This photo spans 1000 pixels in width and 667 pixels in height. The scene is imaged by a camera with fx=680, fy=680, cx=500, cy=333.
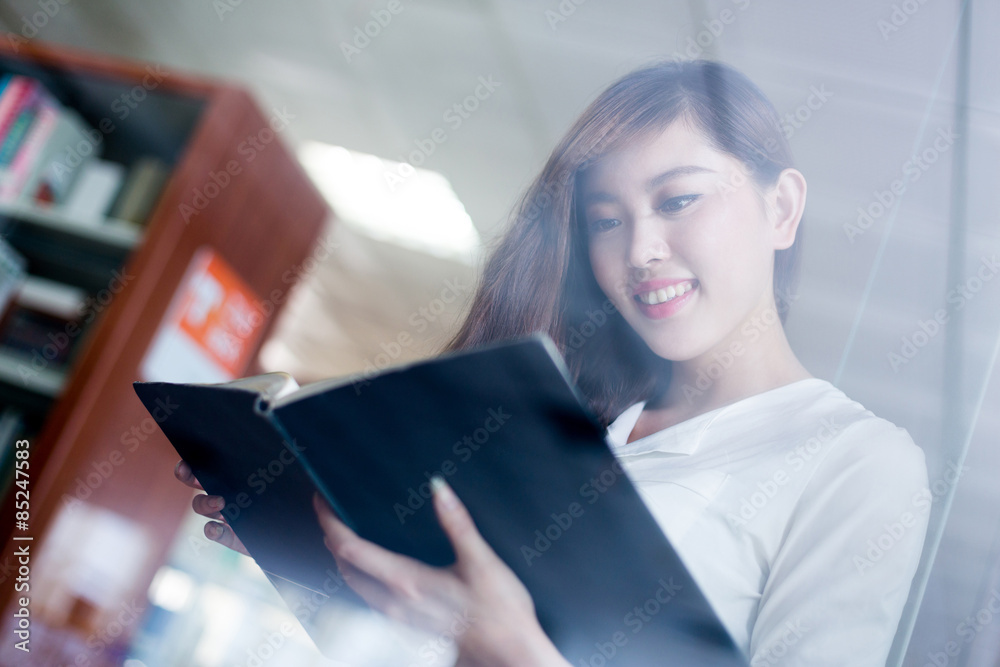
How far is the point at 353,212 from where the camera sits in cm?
368

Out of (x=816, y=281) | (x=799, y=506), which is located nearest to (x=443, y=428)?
(x=799, y=506)

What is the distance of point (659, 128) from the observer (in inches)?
33.2

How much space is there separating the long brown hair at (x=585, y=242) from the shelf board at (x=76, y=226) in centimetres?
137

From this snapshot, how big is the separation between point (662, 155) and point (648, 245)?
12cm

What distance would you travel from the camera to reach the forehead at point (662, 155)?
81cm

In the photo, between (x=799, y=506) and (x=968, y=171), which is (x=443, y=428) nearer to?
(x=799, y=506)

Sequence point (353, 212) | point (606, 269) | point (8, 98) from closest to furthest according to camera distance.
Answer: point (606, 269)
point (8, 98)
point (353, 212)

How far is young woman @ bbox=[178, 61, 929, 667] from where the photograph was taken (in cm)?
55

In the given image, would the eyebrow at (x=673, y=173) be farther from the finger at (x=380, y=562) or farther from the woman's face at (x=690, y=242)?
the finger at (x=380, y=562)

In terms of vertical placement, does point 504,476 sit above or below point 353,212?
above

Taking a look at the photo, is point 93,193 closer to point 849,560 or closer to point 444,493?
point 444,493

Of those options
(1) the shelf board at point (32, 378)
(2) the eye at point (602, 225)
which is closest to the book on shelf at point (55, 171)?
(1) the shelf board at point (32, 378)

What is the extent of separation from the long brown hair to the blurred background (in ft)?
0.44

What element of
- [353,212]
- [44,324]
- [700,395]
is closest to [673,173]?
[700,395]
